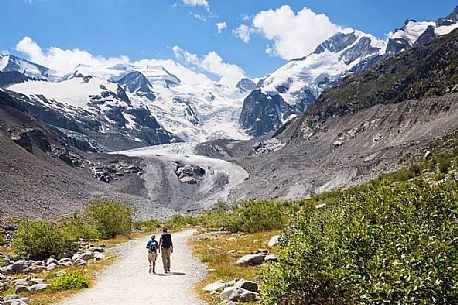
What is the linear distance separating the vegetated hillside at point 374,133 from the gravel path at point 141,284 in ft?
185

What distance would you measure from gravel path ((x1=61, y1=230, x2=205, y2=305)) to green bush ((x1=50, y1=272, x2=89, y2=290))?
2.10 feet

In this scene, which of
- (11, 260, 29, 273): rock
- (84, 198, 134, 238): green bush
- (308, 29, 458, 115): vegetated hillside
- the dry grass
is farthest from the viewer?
(308, 29, 458, 115): vegetated hillside

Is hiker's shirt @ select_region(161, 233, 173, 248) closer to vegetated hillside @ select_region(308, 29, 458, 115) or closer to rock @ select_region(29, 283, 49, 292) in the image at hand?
rock @ select_region(29, 283, 49, 292)

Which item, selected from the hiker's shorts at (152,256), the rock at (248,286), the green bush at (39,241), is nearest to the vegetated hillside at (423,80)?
the green bush at (39,241)

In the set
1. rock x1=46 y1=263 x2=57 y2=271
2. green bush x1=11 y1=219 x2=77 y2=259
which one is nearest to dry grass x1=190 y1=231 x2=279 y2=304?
rock x1=46 y1=263 x2=57 y2=271

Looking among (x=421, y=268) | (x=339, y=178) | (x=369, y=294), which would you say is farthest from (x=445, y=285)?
(x=339, y=178)

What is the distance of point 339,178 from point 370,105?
8985 centimetres

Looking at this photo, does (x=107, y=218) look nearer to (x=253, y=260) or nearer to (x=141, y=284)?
(x=253, y=260)

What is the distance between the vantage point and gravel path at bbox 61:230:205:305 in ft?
56.1

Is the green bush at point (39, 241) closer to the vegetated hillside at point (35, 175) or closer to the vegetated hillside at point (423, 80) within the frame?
the vegetated hillside at point (35, 175)

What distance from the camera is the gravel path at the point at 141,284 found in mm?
17094

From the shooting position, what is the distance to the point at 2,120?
472 ft

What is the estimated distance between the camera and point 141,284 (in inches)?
813

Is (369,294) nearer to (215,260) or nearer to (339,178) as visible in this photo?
(215,260)
